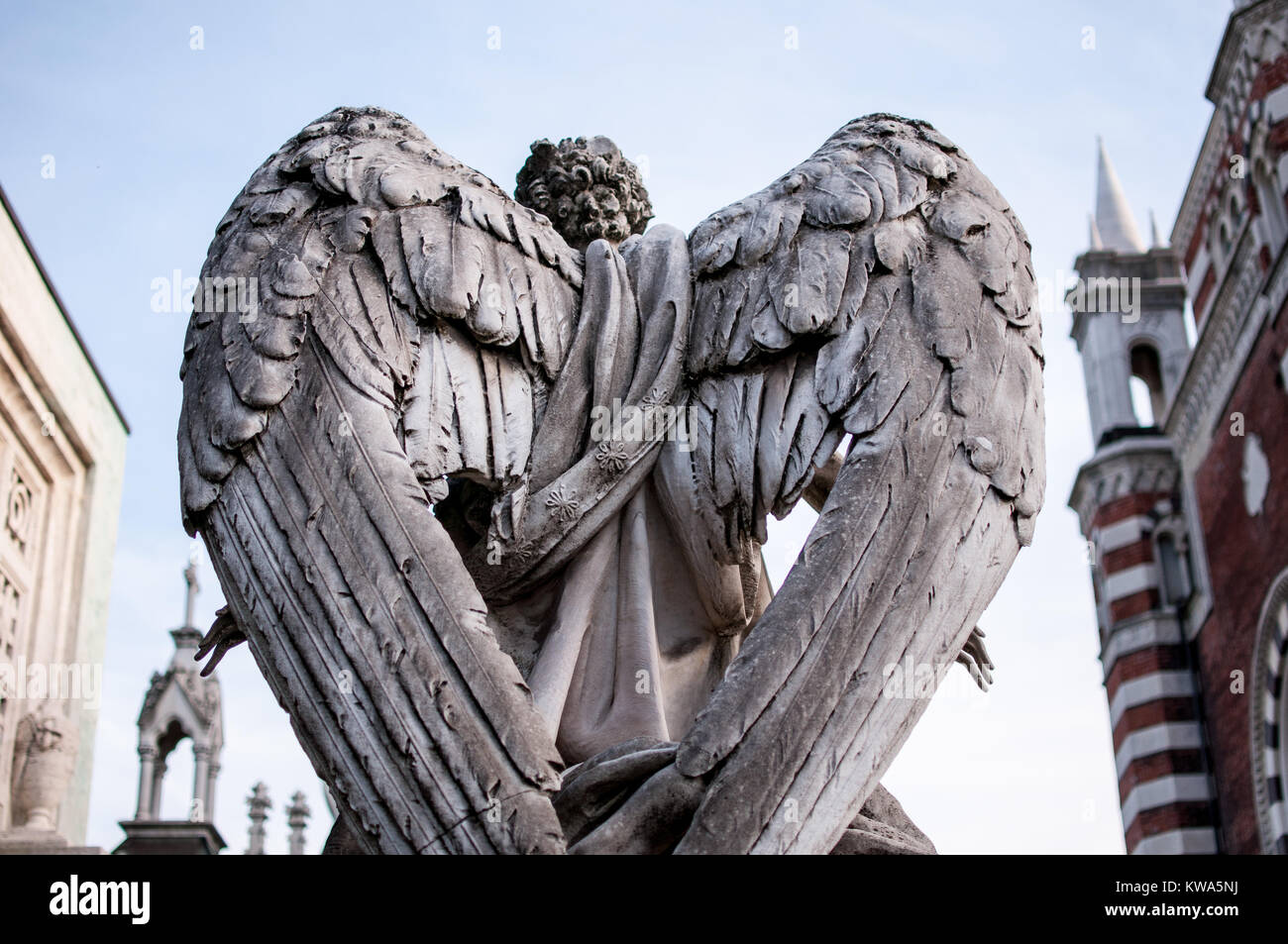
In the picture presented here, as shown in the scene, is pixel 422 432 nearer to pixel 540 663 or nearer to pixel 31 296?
pixel 540 663

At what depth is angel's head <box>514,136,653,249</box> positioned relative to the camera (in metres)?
4.23

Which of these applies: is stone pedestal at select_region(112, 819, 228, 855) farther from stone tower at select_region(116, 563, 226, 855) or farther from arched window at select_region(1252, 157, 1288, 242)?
arched window at select_region(1252, 157, 1288, 242)

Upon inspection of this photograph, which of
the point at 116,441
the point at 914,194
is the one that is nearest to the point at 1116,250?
the point at 116,441

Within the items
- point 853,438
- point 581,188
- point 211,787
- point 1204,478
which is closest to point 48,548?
point 211,787

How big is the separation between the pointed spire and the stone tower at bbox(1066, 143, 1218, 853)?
0.07 ft

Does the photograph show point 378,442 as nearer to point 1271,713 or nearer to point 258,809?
point 1271,713

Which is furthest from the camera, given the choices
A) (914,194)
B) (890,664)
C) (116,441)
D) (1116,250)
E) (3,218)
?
(1116,250)

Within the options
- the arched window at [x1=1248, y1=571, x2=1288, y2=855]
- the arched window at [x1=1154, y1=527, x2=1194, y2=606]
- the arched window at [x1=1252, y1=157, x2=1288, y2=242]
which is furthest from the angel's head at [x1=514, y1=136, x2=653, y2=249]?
the arched window at [x1=1154, y1=527, x2=1194, y2=606]

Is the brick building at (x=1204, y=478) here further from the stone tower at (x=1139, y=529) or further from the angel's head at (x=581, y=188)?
the angel's head at (x=581, y=188)

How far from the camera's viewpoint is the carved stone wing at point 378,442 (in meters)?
2.98

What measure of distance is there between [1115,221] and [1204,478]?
685 cm

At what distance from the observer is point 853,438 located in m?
3.42

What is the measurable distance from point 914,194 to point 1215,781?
83.6ft

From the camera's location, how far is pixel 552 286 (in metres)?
3.70
